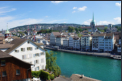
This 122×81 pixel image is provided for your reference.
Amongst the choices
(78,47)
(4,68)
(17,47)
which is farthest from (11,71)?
(78,47)

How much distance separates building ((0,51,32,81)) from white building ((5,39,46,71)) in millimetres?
6511

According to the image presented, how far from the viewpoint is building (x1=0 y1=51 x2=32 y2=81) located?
285 inches

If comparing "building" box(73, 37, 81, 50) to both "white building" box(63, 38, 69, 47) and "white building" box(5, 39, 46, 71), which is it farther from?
"white building" box(5, 39, 46, 71)

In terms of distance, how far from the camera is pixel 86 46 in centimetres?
4691

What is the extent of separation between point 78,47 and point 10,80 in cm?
4457

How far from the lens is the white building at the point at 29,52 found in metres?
14.1

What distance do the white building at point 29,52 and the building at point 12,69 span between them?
6511 millimetres

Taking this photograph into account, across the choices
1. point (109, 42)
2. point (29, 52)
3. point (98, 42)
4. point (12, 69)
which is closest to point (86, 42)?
point (98, 42)

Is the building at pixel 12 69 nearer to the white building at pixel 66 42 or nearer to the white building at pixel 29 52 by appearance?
the white building at pixel 29 52

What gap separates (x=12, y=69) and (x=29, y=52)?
7782mm

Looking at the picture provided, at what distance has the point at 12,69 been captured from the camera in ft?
24.2

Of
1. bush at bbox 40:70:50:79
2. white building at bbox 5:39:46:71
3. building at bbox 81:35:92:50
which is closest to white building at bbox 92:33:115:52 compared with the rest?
building at bbox 81:35:92:50

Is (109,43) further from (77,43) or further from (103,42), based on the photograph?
(77,43)

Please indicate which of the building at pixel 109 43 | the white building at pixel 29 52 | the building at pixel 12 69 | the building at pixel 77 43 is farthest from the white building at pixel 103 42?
the building at pixel 12 69
